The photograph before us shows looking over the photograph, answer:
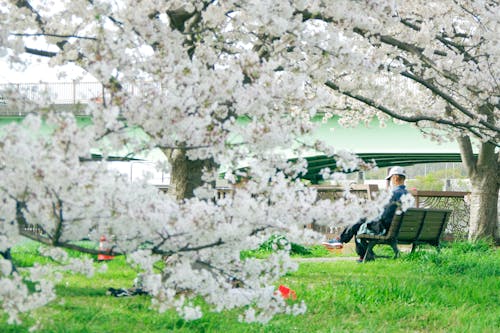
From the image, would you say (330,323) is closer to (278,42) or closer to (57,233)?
(278,42)

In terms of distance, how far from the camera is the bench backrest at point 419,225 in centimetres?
1144

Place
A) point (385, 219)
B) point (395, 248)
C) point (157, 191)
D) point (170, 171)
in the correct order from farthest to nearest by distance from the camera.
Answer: point (395, 248) < point (385, 219) < point (170, 171) < point (157, 191)

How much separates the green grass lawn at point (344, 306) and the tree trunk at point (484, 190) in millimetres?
7562

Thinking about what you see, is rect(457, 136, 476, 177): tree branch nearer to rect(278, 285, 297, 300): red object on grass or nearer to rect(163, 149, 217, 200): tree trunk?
rect(163, 149, 217, 200): tree trunk

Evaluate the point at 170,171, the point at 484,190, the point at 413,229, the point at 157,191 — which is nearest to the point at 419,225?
the point at 413,229

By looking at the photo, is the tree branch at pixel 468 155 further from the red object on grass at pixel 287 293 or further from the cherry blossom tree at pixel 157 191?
the cherry blossom tree at pixel 157 191

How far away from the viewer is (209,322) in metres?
5.85

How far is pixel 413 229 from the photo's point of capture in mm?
11828

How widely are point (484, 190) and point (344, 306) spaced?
11.3 m

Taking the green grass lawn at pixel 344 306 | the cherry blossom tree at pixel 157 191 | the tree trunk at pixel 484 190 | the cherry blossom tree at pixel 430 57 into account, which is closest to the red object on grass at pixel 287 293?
the green grass lawn at pixel 344 306

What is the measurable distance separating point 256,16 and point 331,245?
38.4 feet

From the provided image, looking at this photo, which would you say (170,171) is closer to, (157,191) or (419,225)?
(157,191)

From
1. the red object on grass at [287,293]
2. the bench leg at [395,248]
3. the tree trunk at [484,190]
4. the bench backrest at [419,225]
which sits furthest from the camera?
the tree trunk at [484,190]

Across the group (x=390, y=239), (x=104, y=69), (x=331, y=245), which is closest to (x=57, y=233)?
(x=104, y=69)
